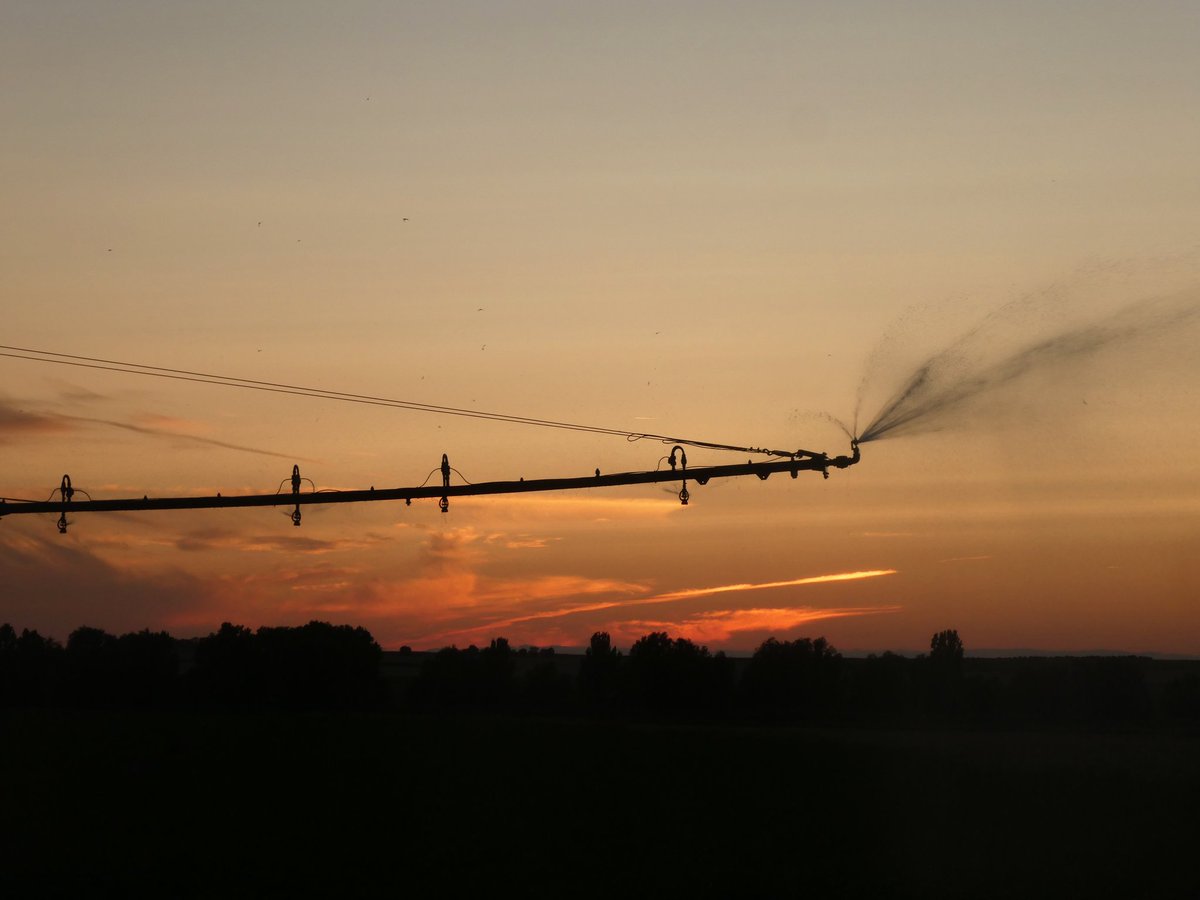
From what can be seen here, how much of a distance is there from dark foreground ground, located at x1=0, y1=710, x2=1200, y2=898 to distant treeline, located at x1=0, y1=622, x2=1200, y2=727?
1424 inches

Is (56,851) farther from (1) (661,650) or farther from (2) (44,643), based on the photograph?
(2) (44,643)

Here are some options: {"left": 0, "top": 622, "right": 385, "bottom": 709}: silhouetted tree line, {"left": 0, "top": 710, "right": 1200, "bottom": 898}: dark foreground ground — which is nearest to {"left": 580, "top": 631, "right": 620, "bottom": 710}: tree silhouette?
{"left": 0, "top": 622, "right": 385, "bottom": 709}: silhouetted tree line

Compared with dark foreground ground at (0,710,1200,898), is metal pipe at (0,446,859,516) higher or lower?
higher

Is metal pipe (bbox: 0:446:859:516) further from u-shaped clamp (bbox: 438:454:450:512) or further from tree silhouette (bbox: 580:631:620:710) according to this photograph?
tree silhouette (bbox: 580:631:620:710)

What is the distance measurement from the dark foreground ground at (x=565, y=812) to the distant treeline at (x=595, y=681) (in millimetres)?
36164

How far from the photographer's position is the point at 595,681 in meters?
141

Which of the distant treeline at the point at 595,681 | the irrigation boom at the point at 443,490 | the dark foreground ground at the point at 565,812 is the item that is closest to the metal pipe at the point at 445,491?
the irrigation boom at the point at 443,490

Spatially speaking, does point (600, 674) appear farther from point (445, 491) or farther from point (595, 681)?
point (445, 491)

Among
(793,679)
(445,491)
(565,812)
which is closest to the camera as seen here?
(445,491)

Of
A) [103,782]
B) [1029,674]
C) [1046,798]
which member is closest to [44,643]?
[103,782]

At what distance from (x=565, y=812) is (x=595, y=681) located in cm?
7388

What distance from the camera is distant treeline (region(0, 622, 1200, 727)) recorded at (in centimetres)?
12775

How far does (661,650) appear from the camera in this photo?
14088 centimetres

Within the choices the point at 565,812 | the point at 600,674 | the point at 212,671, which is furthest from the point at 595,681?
the point at 565,812
